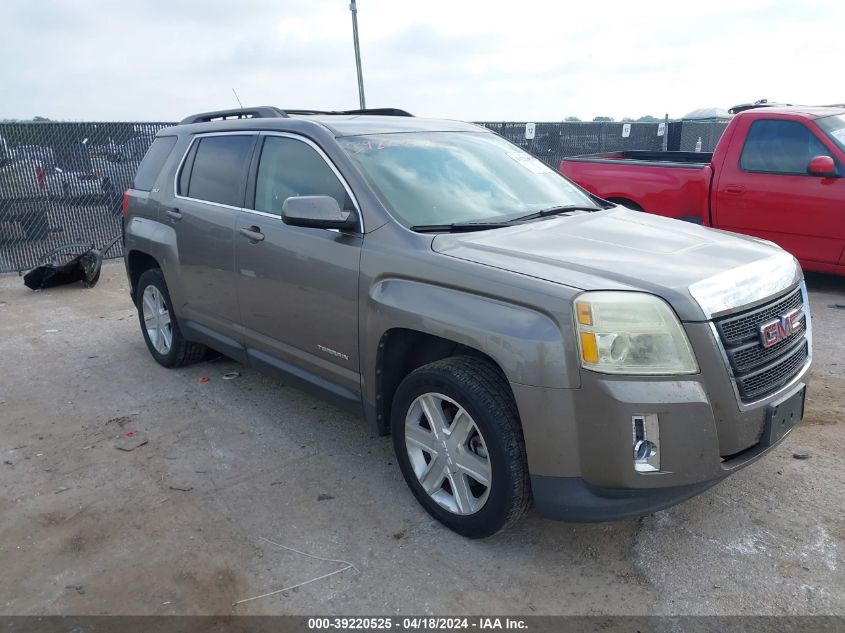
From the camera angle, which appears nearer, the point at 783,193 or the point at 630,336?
the point at 630,336

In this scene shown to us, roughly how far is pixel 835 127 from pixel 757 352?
5.32 metres

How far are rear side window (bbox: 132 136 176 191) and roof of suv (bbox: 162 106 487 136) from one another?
1.10 ft

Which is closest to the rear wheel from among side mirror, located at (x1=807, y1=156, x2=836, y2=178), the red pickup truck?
the red pickup truck

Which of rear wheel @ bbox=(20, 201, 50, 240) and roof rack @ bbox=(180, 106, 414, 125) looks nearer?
roof rack @ bbox=(180, 106, 414, 125)

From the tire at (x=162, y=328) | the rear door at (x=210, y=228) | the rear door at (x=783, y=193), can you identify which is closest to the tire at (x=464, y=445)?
the rear door at (x=210, y=228)

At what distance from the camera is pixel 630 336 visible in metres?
2.59

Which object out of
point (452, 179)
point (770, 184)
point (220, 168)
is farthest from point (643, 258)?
point (770, 184)

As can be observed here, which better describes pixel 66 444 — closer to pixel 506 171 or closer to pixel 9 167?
pixel 506 171

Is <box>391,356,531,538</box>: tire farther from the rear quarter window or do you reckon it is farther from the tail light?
the tail light

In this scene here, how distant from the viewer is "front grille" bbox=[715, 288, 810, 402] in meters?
2.70

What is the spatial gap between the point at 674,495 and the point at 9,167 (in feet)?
32.4

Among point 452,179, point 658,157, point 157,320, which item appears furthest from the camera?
point 658,157

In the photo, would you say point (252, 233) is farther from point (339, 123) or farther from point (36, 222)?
point (36, 222)

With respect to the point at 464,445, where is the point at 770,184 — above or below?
above
